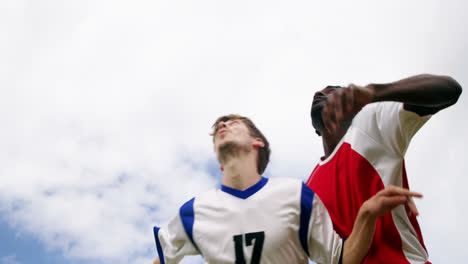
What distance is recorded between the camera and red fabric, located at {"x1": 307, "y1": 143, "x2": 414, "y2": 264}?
109 inches

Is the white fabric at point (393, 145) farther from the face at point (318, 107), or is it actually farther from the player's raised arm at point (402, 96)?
the face at point (318, 107)

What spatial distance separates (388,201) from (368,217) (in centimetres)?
21

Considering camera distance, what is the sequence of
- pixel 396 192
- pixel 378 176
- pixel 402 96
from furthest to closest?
pixel 378 176 → pixel 402 96 → pixel 396 192

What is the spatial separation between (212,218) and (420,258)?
1575 millimetres

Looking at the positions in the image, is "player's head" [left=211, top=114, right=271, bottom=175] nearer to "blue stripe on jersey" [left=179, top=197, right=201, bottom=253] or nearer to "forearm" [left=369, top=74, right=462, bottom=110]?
"blue stripe on jersey" [left=179, top=197, right=201, bottom=253]

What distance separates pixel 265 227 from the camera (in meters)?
2.84

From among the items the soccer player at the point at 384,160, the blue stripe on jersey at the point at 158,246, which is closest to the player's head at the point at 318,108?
the soccer player at the point at 384,160

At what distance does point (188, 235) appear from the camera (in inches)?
126

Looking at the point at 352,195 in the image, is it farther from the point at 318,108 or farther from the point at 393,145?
the point at 318,108

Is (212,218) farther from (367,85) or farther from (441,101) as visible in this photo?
(441,101)

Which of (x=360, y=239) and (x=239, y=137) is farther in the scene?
(x=239, y=137)

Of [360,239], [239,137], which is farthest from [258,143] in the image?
[360,239]

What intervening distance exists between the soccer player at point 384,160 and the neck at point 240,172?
2.03 feet

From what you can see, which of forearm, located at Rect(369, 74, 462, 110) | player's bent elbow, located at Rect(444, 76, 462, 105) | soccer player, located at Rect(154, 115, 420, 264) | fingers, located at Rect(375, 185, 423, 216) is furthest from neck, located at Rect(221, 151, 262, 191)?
player's bent elbow, located at Rect(444, 76, 462, 105)
